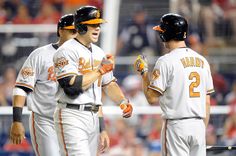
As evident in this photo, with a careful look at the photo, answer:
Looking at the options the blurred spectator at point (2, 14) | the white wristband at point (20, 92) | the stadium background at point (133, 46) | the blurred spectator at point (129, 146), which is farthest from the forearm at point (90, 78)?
the blurred spectator at point (2, 14)

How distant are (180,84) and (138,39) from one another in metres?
6.88

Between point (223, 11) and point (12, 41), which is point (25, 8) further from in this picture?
point (223, 11)

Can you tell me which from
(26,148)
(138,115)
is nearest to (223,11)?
(138,115)

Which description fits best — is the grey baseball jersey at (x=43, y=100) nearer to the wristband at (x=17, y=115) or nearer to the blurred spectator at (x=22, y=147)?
the wristband at (x=17, y=115)

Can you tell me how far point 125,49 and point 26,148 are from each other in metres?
2.90

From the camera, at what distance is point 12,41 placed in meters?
13.6

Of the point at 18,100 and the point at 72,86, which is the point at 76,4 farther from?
the point at 72,86

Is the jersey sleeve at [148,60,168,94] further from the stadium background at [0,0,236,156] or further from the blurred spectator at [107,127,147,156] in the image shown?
the blurred spectator at [107,127,147,156]

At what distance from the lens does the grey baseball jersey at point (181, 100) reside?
6.93m

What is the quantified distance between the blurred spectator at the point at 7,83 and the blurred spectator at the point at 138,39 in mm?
1874

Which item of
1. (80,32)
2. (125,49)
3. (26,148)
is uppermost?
(80,32)

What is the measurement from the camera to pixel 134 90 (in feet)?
40.9

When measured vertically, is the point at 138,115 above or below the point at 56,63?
below

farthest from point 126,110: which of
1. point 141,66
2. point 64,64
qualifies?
point 64,64
